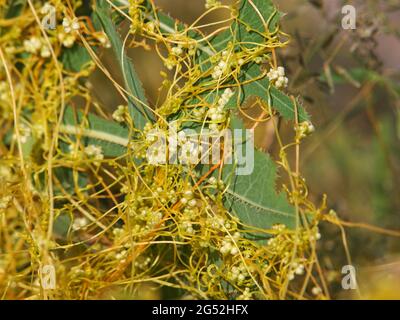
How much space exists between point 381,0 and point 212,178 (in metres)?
0.63

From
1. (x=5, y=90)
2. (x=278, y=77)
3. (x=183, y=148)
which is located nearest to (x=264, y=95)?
(x=278, y=77)

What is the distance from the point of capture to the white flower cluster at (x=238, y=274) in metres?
0.91

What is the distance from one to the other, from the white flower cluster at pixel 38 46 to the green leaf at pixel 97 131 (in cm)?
10

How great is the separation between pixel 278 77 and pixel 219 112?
0.10 metres

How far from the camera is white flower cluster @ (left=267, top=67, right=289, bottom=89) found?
2.94ft

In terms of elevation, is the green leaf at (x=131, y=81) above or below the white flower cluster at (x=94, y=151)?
above

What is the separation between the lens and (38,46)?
1.09 metres

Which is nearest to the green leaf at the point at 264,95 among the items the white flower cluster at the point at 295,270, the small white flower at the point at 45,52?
the white flower cluster at the point at 295,270

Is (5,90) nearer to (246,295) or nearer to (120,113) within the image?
(120,113)

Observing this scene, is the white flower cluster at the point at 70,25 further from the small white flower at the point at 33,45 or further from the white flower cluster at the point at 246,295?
the white flower cluster at the point at 246,295

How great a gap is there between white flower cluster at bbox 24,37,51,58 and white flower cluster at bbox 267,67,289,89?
401mm

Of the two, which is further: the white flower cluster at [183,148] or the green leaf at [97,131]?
the green leaf at [97,131]

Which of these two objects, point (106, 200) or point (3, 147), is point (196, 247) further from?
point (3, 147)

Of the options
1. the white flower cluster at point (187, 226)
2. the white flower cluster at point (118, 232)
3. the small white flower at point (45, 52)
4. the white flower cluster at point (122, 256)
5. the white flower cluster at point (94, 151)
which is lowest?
the white flower cluster at point (122, 256)
